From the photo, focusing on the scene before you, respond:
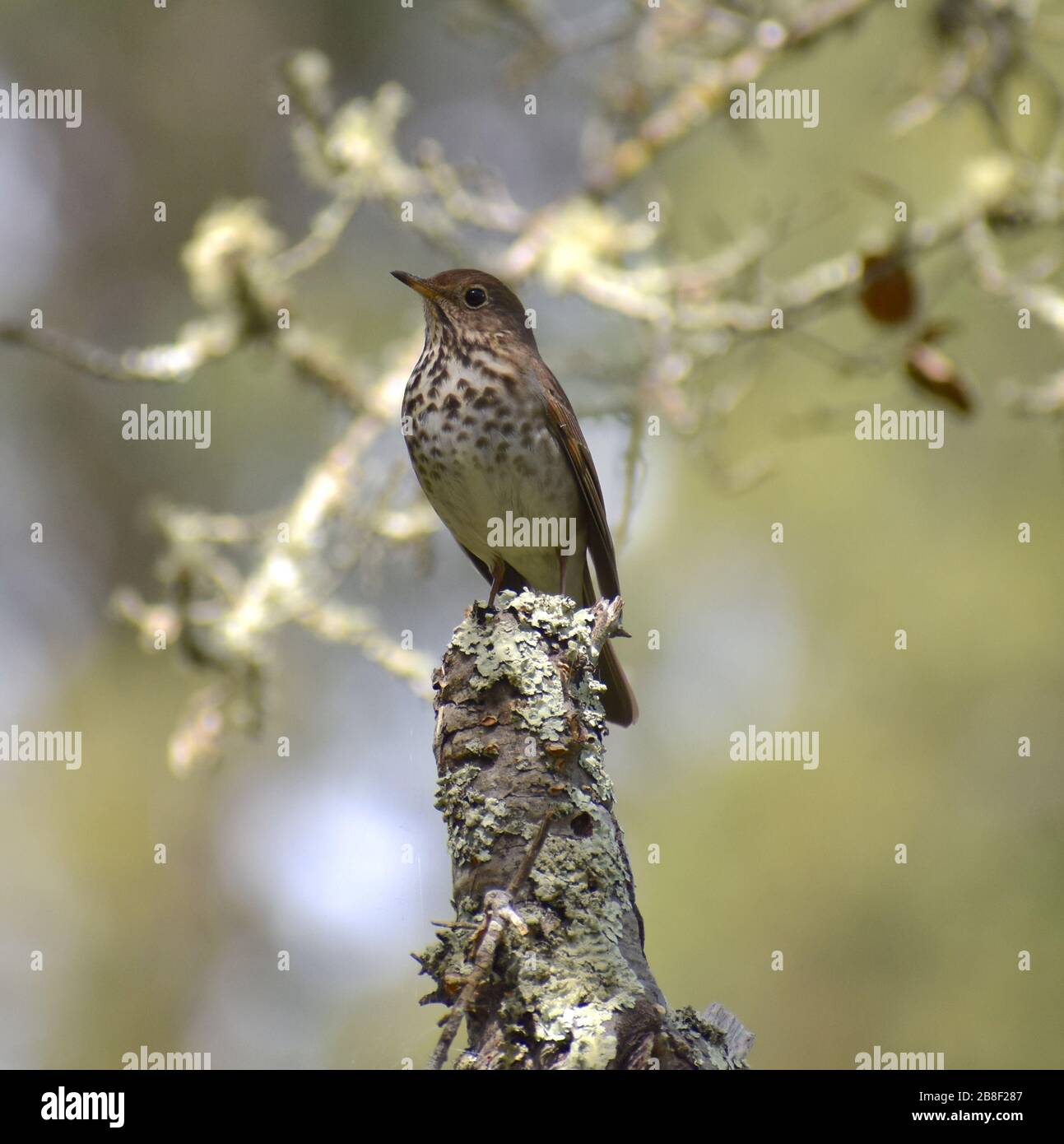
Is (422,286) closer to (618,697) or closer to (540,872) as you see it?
(618,697)

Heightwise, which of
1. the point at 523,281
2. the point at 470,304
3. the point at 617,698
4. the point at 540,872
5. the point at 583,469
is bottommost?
the point at 540,872

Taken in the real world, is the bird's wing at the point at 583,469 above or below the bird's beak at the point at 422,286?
below

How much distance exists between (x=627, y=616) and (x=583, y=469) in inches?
156

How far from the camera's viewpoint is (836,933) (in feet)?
28.9

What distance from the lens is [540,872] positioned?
2.75m

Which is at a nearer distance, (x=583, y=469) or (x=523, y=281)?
(x=583, y=469)

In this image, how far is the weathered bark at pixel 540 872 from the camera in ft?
8.22

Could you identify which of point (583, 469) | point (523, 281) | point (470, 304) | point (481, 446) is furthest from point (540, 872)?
point (523, 281)

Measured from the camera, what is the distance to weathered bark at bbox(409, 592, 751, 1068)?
98.7 inches

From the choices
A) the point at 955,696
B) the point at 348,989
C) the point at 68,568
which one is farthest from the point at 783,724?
the point at 68,568

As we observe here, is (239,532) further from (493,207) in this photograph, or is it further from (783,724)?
(783,724)

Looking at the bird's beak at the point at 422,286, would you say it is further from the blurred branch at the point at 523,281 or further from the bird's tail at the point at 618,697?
the bird's tail at the point at 618,697

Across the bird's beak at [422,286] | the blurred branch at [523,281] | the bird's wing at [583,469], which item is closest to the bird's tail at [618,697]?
the bird's wing at [583,469]

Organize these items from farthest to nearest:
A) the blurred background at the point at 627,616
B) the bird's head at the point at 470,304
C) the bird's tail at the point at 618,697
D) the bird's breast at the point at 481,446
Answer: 1. the blurred background at the point at 627,616
2. the bird's head at the point at 470,304
3. the bird's breast at the point at 481,446
4. the bird's tail at the point at 618,697
